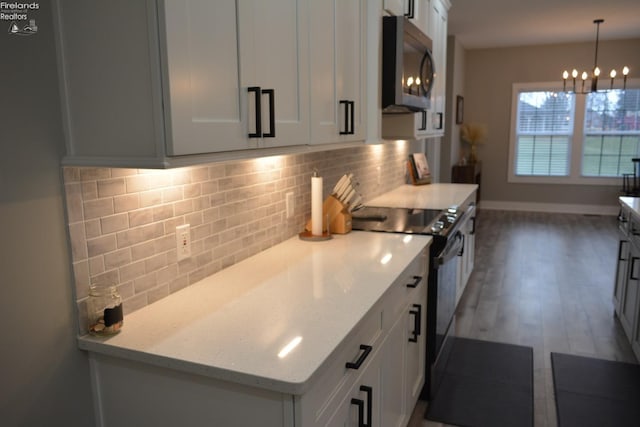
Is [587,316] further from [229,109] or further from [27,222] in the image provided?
[27,222]

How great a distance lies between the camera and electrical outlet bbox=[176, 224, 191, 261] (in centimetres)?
161

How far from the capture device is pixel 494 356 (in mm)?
3100

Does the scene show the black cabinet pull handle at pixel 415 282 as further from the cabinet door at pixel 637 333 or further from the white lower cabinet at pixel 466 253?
the cabinet door at pixel 637 333

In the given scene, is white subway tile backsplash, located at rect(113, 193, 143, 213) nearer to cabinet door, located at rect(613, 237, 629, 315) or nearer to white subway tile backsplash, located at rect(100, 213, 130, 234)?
white subway tile backsplash, located at rect(100, 213, 130, 234)

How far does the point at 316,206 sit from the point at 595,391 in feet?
6.01

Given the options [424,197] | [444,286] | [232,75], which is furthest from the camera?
[424,197]

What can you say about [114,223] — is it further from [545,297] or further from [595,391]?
[545,297]

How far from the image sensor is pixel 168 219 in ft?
5.14

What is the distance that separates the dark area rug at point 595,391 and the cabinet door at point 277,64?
197cm

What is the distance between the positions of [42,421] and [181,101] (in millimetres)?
858

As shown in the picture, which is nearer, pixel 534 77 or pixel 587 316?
pixel 587 316

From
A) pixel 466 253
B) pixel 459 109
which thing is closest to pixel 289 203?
pixel 466 253

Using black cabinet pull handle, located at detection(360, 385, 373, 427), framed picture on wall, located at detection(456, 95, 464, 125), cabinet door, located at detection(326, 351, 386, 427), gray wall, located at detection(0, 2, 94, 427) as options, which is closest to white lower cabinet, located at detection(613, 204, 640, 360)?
cabinet door, located at detection(326, 351, 386, 427)

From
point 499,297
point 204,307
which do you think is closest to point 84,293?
point 204,307
